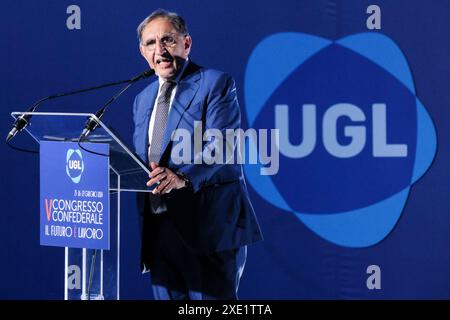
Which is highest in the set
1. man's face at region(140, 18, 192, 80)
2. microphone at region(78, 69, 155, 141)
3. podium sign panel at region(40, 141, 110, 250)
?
man's face at region(140, 18, 192, 80)

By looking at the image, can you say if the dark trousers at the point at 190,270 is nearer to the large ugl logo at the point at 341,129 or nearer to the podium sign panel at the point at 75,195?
the large ugl logo at the point at 341,129

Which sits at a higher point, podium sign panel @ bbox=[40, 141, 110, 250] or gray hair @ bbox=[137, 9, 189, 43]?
gray hair @ bbox=[137, 9, 189, 43]

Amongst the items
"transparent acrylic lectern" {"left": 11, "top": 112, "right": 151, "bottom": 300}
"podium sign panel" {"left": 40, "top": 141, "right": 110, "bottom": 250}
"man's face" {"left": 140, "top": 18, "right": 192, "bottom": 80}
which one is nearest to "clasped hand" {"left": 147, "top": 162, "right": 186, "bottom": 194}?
"transparent acrylic lectern" {"left": 11, "top": 112, "right": 151, "bottom": 300}

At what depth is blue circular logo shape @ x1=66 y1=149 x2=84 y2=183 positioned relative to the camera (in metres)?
4.44

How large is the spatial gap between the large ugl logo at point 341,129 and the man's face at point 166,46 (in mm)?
375

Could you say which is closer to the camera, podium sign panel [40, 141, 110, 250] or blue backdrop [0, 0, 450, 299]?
podium sign panel [40, 141, 110, 250]

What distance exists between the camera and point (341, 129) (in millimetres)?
4871

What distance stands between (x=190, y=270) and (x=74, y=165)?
0.87 metres

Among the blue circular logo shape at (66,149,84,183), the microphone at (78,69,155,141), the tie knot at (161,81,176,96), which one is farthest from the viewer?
the tie knot at (161,81,176,96)

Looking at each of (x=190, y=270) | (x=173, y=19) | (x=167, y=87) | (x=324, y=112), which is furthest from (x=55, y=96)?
(x=324, y=112)

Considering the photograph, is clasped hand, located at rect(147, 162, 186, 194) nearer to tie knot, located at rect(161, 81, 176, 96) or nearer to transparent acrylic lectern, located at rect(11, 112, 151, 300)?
transparent acrylic lectern, located at rect(11, 112, 151, 300)

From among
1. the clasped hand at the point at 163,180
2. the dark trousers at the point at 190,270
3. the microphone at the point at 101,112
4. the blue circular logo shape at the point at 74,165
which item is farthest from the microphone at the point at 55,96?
the dark trousers at the point at 190,270

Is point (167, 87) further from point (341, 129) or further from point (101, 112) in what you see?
point (341, 129)
